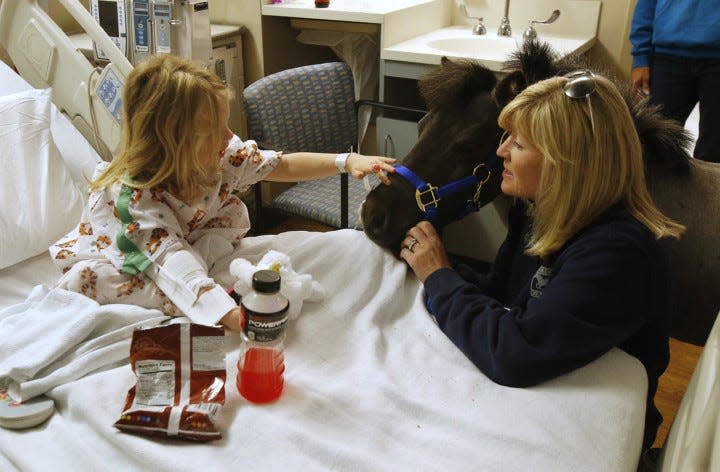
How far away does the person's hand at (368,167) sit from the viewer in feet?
5.00

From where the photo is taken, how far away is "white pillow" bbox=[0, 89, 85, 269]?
1.60 meters

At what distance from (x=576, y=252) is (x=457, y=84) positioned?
1.82 feet

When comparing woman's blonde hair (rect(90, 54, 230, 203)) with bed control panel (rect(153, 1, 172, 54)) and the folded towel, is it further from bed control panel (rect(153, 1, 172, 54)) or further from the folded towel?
bed control panel (rect(153, 1, 172, 54))

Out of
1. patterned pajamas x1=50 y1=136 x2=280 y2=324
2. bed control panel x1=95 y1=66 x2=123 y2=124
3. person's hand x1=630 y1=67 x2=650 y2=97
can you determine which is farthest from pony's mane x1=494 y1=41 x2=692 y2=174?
person's hand x1=630 y1=67 x2=650 y2=97

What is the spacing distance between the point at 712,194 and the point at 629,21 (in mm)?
1547

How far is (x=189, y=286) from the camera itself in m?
1.22

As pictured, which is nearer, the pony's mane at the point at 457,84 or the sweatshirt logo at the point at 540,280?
the sweatshirt logo at the point at 540,280

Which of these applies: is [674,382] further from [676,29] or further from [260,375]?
[260,375]

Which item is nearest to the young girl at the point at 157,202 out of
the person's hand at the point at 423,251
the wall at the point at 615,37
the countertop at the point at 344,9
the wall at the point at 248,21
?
the person's hand at the point at 423,251

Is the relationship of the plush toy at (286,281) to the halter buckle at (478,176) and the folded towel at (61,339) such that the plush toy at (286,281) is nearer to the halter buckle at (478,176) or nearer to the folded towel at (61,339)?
the folded towel at (61,339)

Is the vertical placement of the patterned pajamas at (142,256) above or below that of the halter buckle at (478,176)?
below

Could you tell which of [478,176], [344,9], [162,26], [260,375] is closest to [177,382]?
[260,375]

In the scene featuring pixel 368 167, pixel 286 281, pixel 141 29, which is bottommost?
pixel 286 281

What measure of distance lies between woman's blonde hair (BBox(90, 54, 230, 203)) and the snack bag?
1.20 ft
